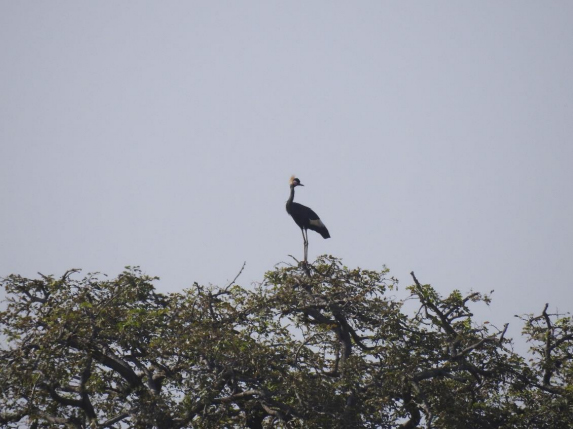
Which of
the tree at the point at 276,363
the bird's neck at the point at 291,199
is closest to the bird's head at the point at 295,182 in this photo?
the bird's neck at the point at 291,199

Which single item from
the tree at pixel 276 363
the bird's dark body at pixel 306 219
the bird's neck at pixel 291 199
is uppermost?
the bird's neck at pixel 291 199

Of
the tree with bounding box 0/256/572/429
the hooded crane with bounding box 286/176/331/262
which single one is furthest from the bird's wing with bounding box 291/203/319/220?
the tree with bounding box 0/256/572/429

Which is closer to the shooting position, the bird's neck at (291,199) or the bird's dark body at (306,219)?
the bird's dark body at (306,219)

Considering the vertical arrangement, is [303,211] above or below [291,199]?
below

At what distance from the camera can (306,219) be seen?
18.7 metres

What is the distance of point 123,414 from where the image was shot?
1013 cm

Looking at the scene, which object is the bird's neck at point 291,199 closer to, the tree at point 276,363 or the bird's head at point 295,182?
the bird's head at point 295,182

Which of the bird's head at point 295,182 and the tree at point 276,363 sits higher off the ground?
the bird's head at point 295,182

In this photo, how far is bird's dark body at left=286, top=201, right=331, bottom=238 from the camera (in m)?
18.6

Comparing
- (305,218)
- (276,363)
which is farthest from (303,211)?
(276,363)

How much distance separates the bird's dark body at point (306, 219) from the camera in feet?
61.1

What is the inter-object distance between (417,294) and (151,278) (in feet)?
14.3

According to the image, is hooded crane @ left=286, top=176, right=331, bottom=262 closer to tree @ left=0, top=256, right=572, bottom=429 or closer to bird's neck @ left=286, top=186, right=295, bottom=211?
bird's neck @ left=286, top=186, right=295, bottom=211

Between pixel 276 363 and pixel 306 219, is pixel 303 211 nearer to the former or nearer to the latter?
pixel 306 219
